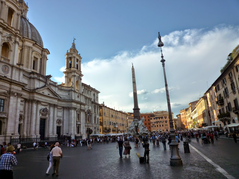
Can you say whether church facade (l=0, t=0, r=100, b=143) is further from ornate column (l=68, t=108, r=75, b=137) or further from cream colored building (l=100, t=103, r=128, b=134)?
cream colored building (l=100, t=103, r=128, b=134)

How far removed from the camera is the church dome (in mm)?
34366

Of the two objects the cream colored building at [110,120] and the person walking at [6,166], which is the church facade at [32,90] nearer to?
the cream colored building at [110,120]

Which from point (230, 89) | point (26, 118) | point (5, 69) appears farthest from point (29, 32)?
point (230, 89)

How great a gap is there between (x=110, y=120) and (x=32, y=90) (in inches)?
1492

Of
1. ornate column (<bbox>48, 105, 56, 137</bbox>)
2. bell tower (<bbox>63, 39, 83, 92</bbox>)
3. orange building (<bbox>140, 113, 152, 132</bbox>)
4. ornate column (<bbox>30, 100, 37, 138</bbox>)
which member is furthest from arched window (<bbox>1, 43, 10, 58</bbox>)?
orange building (<bbox>140, 113, 152, 132</bbox>)

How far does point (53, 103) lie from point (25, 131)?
793 cm

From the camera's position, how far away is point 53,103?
34.6 metres

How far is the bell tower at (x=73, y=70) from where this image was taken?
141ft

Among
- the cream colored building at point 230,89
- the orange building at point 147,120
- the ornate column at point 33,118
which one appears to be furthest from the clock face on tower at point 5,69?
the orange building at point 147,120

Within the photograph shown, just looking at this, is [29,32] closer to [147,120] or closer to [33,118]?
[33,118]

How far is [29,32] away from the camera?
35281mm

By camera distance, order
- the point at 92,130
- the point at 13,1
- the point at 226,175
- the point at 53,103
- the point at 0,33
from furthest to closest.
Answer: the point at 92,130
the point at 53,103
the point at 13,1
the point at 0,33
the point at 226,175

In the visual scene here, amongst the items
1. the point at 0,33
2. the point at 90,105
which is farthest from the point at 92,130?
the point at 0,33

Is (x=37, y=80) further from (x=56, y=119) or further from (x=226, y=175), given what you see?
(x=226, y=175)
